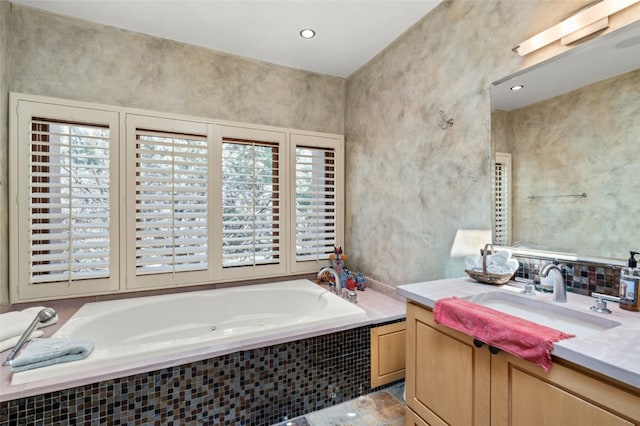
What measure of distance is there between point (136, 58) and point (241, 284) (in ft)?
6.80

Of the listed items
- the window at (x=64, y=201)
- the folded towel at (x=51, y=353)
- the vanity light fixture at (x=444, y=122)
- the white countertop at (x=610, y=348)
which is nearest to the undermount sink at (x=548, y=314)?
the white countertop at (x=610, y=348)

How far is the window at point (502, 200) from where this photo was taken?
1656 millimetres

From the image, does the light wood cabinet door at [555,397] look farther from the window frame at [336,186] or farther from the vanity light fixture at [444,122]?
the window frame at [336,186]

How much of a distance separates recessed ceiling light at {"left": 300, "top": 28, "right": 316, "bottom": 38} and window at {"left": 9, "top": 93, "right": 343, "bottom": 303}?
836mm

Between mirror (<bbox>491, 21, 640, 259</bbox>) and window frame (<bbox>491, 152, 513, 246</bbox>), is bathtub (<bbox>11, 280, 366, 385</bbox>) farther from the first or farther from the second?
mirror (<bbox>491, 21, 640, 259</bbox>)

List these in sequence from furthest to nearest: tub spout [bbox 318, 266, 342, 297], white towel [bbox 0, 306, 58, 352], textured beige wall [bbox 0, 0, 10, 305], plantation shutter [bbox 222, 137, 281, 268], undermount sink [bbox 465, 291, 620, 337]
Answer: plantation shutter [bbox 222, 137, 281, 268] → tub spout [bbox 318, 266, 342, 297] → textured beige wall [bbox 0, 0, 10, 305] → white towel [bbox 0, 306, 58, 352] → undermount sink [bbox 465, 291, 620, 337]

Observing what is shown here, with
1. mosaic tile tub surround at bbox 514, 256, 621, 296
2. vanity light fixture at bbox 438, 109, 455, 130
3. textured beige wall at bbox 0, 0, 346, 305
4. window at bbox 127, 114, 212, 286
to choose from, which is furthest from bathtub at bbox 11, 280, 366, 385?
vanity light fixture at bbox 438, 109, 455, 130

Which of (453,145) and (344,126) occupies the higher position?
(344,126)

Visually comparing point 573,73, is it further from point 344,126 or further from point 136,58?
point 136,58

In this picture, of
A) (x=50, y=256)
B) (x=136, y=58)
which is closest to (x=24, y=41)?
(x=136, y=58)

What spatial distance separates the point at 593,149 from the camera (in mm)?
1304

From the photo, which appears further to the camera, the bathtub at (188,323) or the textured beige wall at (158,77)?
the textured beige wall at (158,77)

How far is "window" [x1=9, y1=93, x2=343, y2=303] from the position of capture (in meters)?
2.08

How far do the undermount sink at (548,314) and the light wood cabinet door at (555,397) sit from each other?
13.2 inches
